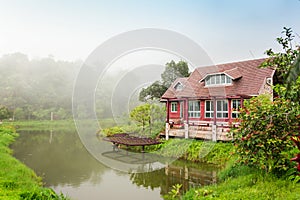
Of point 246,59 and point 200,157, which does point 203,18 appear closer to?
point 200,157

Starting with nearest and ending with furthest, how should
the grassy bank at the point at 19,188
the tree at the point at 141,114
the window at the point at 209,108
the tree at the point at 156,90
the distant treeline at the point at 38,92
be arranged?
1. the grassy bank at the point at 19,188
2. the tree at the point at 141,114
3. the window at the point at 209,108
4. the tree at the point at 156,90
5. the distant treeline at the point at 38,92

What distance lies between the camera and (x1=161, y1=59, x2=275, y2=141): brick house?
11812mm

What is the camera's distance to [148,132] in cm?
1365

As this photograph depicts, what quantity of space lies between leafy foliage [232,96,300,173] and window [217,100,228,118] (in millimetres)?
8122

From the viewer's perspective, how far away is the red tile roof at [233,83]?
40.2 feet

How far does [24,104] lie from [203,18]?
3335 centimetres

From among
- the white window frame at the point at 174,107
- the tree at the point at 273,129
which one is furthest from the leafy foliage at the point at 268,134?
the white window frame at the point at 174,107

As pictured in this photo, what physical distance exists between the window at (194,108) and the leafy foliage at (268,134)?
30.6ft

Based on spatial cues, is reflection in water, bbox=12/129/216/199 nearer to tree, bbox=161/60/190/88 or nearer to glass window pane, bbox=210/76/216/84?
glass window pane, bbox=210/76/216/84

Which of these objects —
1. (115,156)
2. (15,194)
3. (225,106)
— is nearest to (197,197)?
(15,194)

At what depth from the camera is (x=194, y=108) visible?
1443 cm

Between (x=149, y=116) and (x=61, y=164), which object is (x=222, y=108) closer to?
(x=149, y=116)

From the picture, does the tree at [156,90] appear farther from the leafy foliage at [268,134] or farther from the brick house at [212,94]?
the leafy foliage at [268,134]

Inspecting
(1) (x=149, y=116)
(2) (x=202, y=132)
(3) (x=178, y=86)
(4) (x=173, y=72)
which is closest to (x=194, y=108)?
(3) (x=178, y=86)
